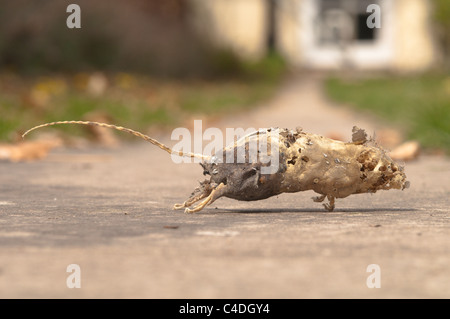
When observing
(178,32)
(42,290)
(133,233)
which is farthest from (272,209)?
(178,32)

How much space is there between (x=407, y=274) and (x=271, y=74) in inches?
613

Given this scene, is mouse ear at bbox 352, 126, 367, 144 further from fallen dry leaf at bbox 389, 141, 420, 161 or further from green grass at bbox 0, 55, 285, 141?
green grass at bbox 0, 55, 285, 141

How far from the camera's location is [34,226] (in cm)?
296

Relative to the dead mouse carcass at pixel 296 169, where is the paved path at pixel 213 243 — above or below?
below

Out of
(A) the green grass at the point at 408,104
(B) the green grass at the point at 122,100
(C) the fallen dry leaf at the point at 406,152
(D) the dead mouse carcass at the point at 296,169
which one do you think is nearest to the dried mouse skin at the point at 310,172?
(D) the dead mouse carcass at the point at 296,169

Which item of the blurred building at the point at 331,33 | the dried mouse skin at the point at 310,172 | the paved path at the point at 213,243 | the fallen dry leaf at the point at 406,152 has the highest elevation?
the blurred building at the point at 331,33

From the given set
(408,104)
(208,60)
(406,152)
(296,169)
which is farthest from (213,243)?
(208,60)

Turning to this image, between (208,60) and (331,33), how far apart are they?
6818 mm

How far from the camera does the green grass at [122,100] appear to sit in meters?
7.36

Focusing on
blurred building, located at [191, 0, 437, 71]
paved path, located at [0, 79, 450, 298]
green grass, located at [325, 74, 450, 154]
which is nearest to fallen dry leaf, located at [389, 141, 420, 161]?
green grass, located at [325, 74, 450, 154]

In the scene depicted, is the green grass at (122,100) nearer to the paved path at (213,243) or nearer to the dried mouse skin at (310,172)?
the paved path at (213,243)

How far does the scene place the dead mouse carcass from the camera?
10.6 ft

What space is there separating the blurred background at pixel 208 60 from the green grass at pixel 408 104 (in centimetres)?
2

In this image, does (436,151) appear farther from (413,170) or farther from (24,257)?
(24,257)
